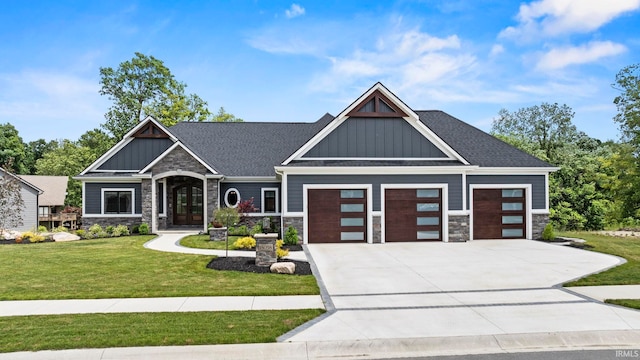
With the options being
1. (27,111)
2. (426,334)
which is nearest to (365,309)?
(426,334)

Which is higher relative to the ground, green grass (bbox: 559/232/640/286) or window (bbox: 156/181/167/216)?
window (bbox: 156/181/167/216)

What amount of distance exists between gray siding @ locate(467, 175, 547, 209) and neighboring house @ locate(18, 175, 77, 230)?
35903 millimetres

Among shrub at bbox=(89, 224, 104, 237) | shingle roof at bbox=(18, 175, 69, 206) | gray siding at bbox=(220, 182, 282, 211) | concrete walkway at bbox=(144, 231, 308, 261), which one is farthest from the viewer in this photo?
shingle roof at bbox=(18, 175, 69, 206)

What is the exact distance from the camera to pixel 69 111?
43875 mm

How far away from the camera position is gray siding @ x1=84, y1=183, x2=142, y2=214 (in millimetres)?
22109

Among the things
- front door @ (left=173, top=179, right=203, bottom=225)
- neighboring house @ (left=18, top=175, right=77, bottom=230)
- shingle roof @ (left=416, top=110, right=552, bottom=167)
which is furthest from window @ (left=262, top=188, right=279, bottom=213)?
neighboring house @ (left=18, top=175, right=77, bottom=230)

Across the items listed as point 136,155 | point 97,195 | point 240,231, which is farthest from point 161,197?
point 240,231

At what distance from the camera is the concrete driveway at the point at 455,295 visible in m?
6.62

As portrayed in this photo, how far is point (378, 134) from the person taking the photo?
1791cm

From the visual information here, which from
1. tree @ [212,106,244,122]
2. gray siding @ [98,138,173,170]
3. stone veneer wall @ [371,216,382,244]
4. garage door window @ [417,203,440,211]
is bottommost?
stone veneer wall @ [371,216,382,244]

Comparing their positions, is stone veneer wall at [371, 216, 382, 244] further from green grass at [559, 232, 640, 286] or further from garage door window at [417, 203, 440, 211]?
green grass at [559, 232, 640, 286]

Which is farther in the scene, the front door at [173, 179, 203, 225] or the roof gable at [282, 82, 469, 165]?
the front door at [173, 179, 203, 225]

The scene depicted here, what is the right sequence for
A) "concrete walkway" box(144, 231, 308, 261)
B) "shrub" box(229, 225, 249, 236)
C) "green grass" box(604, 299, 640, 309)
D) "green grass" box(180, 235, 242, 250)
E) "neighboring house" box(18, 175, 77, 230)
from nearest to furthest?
"green grass" box(604, 299, 640, 309), "concrete walkway" box(144, 231, 308, 261), "green grass" box(180, 235, 242, 250), "shrub" box(229, 225, 249, 236), "neighboring house" box(18, 175, 77, 230)

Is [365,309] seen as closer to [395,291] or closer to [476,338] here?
[395,291]
